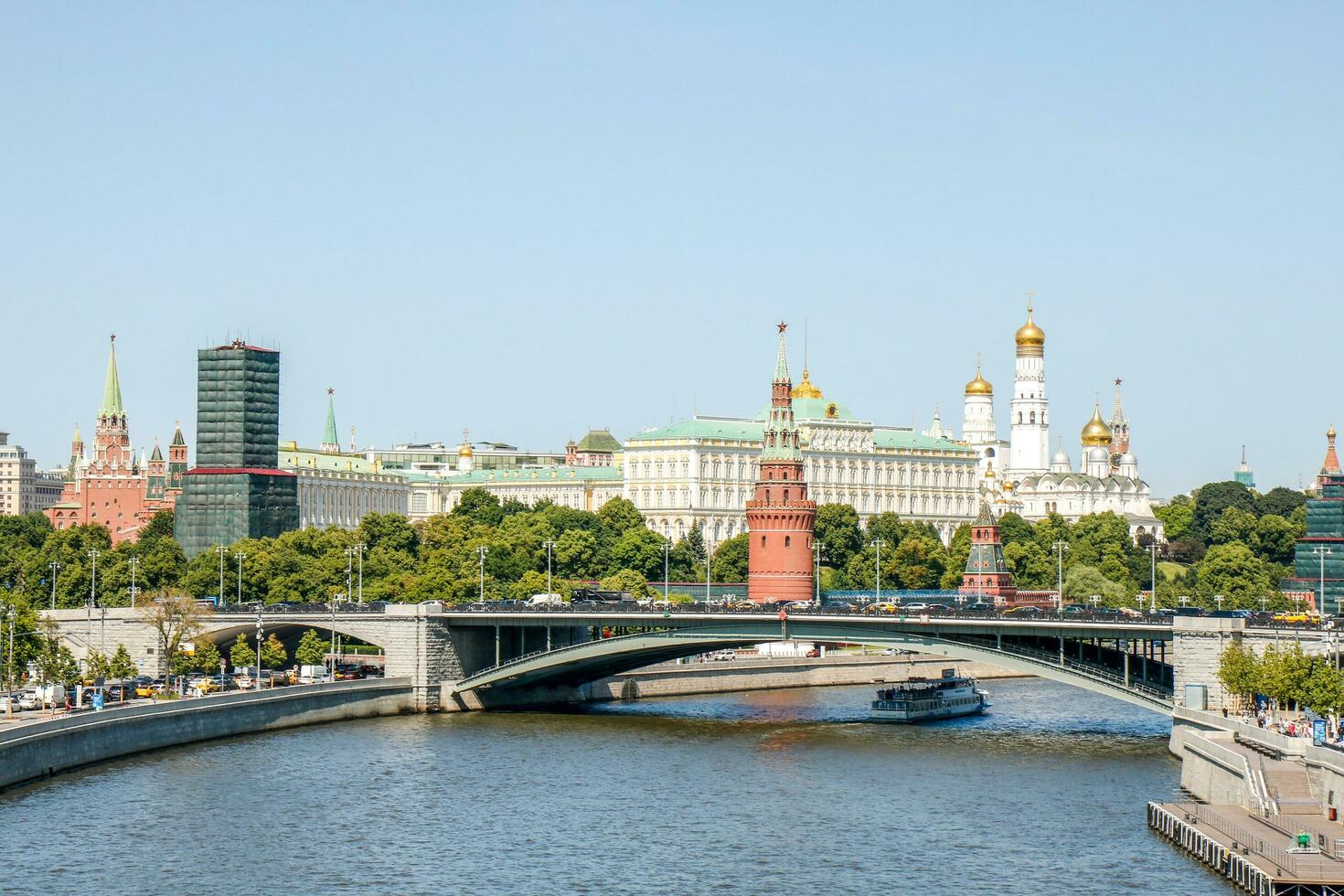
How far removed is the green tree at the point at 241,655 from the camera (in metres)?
125

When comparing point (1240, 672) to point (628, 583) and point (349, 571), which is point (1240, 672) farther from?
point (628, 583)

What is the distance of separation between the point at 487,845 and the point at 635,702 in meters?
53.4

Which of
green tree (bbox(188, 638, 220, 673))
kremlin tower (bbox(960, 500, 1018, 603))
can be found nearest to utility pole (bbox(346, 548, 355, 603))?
green tree (bbox(188, 638, 220, 673))

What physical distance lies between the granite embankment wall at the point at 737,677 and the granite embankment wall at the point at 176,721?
569 cm

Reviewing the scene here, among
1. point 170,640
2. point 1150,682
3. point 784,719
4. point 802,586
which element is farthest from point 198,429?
point 1150,682

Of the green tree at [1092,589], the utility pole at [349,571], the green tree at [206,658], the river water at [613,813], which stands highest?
the utility pole at [349,571]

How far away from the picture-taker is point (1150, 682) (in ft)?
349

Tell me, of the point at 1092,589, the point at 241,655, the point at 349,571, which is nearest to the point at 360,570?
the point at 349,571

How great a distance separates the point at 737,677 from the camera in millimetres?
137125

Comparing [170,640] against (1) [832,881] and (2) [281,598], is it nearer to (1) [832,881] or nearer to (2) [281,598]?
(2) [281,598]

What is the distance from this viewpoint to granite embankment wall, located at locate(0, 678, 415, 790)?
85.4 metres

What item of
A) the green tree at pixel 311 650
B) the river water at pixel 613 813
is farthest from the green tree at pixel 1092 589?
the green tree at pixel 311 650

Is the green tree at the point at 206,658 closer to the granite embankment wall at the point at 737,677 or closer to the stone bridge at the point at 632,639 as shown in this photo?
the stone bridge at the point at 632,639

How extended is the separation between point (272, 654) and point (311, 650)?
2595mm
